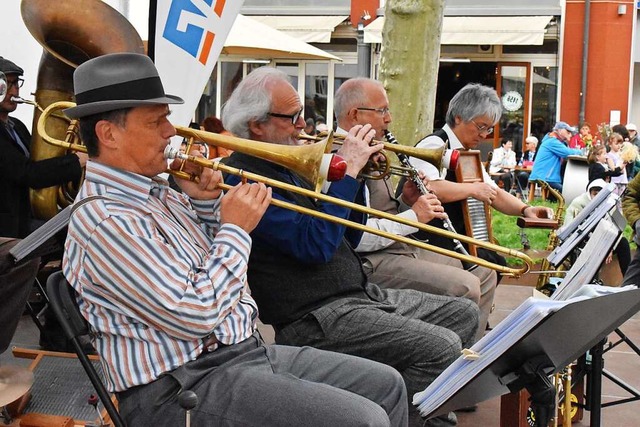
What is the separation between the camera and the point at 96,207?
235 centimetres

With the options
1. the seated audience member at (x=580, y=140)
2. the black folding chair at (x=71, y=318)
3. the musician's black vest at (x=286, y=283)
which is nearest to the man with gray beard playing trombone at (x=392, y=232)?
the musician's black vest at (x=286, y=283)

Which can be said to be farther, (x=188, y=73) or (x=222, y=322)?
(x=188, y=73)

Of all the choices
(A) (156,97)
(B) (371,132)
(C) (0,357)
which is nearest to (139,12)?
(C) (0,357)

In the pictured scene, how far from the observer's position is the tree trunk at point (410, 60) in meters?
7.40

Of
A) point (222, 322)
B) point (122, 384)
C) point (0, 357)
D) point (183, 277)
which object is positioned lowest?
point (0, 357)

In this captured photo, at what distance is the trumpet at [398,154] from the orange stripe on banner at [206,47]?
0.51 meters

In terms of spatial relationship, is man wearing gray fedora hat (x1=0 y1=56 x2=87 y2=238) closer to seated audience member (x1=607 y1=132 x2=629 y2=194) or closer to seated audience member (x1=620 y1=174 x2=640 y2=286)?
seated audience member (x1=620 y1=174 x2=640 y2=286)

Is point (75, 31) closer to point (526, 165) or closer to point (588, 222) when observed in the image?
point (588, 222)

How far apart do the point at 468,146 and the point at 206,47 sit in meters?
1.86

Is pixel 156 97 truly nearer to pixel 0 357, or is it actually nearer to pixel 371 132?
pixel 371 132

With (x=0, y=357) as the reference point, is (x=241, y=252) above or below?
above

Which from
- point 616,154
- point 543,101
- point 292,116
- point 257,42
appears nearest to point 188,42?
point 292,116

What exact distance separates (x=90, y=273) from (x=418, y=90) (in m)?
5.53

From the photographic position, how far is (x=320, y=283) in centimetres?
321
